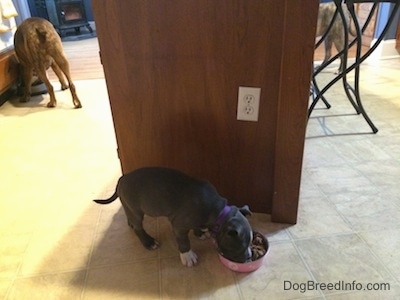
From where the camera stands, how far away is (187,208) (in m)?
1.10

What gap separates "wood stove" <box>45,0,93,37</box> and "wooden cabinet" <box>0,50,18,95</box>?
347 centimetres

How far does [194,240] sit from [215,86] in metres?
0.60

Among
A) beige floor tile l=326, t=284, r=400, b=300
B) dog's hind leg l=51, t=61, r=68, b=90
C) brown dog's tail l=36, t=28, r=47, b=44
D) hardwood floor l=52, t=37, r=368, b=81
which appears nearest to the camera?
beige floor tile l=326, t=284, r=400, b=300

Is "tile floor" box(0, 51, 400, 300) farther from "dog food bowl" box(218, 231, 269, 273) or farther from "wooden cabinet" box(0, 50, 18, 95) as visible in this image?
"wooden cabinet" box(0, 50, 18, 95)

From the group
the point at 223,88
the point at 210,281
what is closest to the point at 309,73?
the point at 223,88

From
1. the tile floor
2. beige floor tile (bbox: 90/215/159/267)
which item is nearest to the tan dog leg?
the tile floor

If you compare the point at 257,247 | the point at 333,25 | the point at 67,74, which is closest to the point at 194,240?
the point at 257,247

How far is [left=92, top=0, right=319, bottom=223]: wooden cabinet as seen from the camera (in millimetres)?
1113

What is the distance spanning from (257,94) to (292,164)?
0.95 ft

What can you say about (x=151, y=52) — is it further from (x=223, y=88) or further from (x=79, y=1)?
(x=79, y=1)

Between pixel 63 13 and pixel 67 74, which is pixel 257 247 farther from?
pixel 63 13

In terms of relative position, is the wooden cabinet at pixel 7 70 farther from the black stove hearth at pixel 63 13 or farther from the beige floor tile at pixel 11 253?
the black stove hearth at pixel 63 13

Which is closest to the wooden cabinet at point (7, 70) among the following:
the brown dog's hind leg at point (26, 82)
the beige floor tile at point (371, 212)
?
the brown dog's hind leg at point (26, 82)

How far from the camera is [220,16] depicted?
3.68ft
